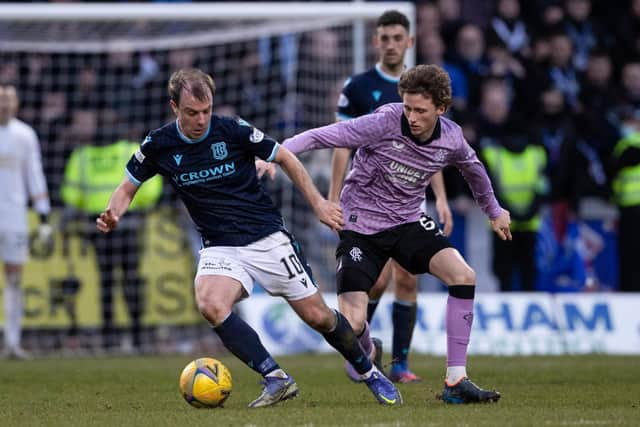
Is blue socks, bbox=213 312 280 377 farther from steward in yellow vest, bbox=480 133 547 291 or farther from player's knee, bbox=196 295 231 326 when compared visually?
steward in yellow vest, bbox=480 133 547 291

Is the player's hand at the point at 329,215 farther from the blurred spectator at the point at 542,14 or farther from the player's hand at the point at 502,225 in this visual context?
the blurred spectator at the point at 542,14

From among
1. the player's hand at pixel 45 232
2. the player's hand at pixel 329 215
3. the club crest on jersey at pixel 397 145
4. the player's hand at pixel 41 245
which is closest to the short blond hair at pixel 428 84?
the club crest on jersey at pixel 397 145

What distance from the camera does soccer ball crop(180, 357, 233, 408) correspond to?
24.7ft

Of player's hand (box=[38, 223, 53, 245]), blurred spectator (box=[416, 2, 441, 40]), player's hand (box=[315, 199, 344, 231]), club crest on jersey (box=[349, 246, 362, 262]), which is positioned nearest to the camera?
A: player's hand (box=[315, 199, 344, 231])

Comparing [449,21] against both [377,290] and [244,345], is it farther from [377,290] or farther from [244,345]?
[244,345]

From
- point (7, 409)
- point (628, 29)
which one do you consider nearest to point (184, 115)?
point (7, 409)

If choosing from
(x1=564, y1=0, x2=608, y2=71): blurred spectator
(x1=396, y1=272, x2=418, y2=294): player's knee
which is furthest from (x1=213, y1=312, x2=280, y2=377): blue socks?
(x1=564, y1=0, x2=608, y2=71): blurred spectator

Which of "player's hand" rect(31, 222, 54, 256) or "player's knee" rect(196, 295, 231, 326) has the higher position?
"player's knee" rect(196, 295, 231, 326)

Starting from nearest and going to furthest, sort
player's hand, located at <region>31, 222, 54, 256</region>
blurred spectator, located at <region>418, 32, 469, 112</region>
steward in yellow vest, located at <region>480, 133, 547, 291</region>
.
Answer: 1. player's hand, located at <region>31, 222, 54, 256</region>
2. steward in yellow vest, located at <region>480, 133, 547, 291</region>
3. blurred spectator, located at <region>418, 32, 469, 112</region>

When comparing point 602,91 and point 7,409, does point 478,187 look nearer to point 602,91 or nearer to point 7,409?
point 7,409

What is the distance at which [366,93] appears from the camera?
9.69 m

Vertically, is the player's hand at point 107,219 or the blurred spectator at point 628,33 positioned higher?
the blurred spectator at point 628,33

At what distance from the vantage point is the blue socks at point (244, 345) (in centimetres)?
765

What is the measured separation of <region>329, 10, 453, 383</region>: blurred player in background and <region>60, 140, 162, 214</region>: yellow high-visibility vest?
203 inches
